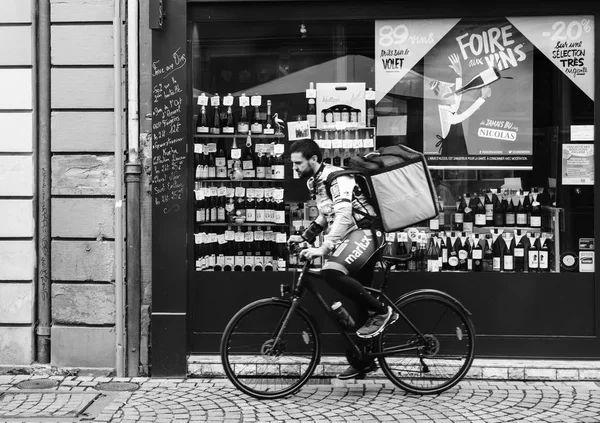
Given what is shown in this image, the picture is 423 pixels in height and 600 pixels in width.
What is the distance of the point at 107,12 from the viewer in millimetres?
7555

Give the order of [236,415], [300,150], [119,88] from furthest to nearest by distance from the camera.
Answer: [119,88]
[300,150]
[236,415]

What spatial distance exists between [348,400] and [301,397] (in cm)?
37

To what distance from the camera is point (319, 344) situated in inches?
265

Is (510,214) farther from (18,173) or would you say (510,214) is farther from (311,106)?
(18,173)

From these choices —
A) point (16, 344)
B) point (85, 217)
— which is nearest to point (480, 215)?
point (85, 217)

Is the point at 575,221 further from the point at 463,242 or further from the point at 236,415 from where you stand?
the point at 236,415

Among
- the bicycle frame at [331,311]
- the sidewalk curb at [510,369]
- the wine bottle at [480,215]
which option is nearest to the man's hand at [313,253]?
the bicycle frame at [331,311]

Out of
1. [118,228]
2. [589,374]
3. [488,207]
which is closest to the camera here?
[589,374]

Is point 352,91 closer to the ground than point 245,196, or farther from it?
farther from it

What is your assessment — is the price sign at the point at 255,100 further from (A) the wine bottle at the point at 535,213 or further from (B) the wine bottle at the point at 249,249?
(A) the wine bottle at the point at 535,213

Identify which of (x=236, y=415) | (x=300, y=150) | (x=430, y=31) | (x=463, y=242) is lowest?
(x=236, y=415)

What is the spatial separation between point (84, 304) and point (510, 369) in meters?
3.72

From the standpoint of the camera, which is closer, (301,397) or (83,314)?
(301,397)

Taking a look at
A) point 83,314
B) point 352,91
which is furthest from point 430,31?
point 83,314
